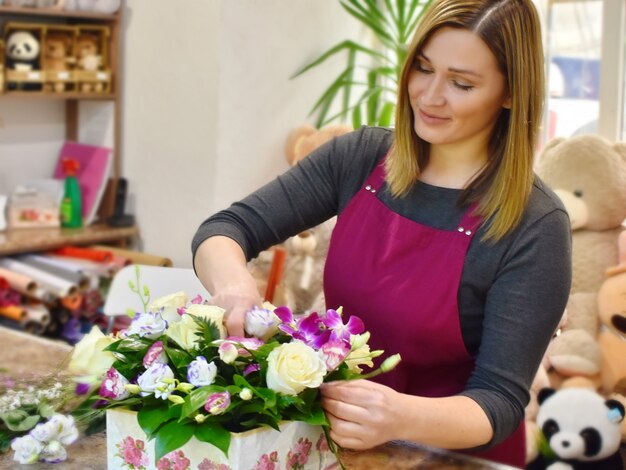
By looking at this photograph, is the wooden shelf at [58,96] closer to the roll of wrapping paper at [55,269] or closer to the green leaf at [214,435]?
the roll of wrapping paper at [55,269]

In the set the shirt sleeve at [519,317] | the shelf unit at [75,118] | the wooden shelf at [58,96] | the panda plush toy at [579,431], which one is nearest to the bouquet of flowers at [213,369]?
the shirt sleeve at [519,317]

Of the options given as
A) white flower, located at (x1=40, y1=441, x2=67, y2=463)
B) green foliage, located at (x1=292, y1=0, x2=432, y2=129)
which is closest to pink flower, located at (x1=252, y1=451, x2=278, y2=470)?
white flower, located at (x1=40, y1=441, x2=67, y2=463)

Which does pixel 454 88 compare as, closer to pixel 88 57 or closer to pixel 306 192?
pixel 306 192

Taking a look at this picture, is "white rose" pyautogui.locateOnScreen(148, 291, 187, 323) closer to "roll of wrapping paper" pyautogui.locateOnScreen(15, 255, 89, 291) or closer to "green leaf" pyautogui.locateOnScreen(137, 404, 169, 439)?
"green leaf" pyautogui.locateOnScreen(137, 404, 169, 439)

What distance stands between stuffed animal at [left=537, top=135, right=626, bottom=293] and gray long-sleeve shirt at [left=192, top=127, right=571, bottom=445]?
139cm

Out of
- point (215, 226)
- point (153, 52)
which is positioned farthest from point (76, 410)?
point (153, 52)

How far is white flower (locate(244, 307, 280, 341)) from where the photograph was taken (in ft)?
3.76

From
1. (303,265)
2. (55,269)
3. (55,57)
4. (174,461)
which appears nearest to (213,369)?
(174,461)

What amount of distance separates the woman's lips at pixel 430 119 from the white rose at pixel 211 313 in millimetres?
470

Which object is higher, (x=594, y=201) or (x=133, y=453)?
(x=594, y=201)

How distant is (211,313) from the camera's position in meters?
1.16

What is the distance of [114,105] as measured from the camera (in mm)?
3590

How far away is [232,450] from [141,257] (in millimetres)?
2420

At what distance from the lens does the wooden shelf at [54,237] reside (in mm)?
3271
